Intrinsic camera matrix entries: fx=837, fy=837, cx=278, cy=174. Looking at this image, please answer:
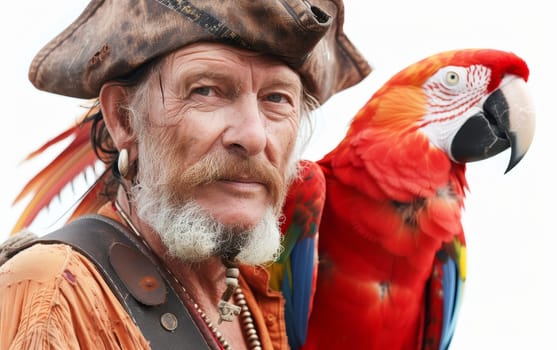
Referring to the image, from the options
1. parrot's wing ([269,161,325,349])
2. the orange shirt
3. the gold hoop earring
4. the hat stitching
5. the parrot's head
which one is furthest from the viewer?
the parrot's head

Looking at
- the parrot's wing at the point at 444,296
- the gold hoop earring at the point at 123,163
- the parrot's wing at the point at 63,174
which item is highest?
the gold hoop earring at the point at 123,163

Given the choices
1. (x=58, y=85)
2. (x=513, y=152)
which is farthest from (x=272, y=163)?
(x=513, y=152)

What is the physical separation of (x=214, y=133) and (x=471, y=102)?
2018 mm

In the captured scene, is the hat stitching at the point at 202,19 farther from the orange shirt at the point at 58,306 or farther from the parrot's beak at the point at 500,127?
the parrot's beak at the point at 500,127

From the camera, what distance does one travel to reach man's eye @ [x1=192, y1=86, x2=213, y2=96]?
1.95 metres

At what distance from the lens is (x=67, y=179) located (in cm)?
246

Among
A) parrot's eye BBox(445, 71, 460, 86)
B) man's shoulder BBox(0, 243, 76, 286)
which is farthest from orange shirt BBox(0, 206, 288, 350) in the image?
parrot's eye BBox(445, 71, 460, 86)

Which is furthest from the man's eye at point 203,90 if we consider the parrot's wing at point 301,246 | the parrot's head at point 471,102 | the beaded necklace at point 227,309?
the parrot's head at point 471,102

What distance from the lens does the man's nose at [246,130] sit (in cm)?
192

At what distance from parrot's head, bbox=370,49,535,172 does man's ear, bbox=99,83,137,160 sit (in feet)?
5.75

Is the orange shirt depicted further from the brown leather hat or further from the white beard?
the brown leather hat

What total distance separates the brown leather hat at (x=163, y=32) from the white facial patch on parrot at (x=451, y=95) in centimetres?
162

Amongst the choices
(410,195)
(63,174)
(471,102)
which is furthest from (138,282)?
(471,102)

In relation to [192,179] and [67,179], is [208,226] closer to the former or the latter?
[192,179]
